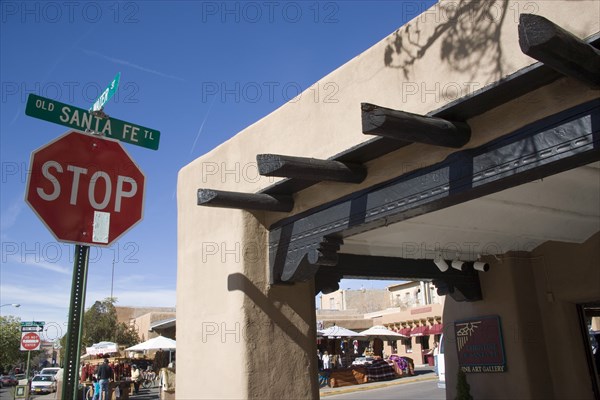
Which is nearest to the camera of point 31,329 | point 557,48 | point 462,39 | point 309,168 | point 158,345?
point 557,48

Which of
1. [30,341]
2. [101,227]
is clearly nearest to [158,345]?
[30,341]

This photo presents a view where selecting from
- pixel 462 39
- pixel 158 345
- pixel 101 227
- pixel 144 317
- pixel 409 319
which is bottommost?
pixel 158 345

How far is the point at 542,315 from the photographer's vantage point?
8719 millimetres

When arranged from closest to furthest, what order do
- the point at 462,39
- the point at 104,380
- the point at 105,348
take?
the point at 462,39 < the point at 104,380 < the point at 105,348

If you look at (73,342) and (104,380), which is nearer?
(73,342)

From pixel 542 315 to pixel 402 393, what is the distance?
32.4ft

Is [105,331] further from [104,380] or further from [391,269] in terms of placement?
[391,269]

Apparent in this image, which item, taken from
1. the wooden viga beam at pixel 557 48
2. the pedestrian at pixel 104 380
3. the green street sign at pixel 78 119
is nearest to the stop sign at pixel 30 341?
the pedestrian at pixel 104 380

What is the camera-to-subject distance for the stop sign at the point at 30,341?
17047 millimetres

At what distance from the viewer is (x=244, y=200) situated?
593cm

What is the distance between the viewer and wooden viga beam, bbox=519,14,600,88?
306 cm

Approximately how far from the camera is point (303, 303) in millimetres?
6621

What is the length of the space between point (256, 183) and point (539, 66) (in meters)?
3.62

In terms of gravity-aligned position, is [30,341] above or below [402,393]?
above
